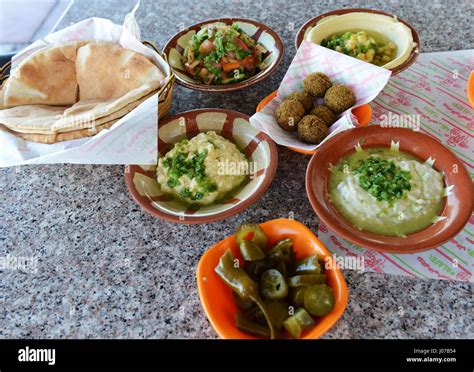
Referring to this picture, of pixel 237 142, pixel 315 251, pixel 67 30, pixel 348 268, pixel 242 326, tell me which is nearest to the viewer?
pixel 242 326

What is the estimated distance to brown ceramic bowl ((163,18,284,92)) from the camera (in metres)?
2.22

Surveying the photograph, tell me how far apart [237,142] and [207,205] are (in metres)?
0.41

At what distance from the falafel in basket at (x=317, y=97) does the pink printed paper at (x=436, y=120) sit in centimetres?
23

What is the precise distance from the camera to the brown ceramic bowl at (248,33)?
2.22 metres

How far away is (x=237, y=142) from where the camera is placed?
207cm

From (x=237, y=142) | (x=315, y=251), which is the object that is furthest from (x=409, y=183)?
(x=237, y=142)

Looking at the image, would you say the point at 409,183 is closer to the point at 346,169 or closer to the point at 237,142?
the point at 346,169

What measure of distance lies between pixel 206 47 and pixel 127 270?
1371 millimetres

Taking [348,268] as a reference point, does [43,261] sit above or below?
below

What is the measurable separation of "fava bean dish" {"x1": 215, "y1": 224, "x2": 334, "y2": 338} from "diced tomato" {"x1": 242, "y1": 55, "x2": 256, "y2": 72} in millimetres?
1181

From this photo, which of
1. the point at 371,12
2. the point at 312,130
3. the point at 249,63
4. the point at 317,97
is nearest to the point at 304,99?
the point at 317,97
